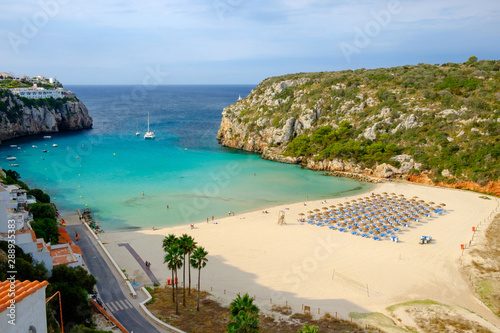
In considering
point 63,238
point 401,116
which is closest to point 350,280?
point 63,238

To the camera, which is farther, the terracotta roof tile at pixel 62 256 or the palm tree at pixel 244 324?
the terracotta roof tile at pixel 62 256

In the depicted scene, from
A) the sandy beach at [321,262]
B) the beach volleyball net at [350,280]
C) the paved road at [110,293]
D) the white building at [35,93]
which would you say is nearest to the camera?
the paved road at [110,293]

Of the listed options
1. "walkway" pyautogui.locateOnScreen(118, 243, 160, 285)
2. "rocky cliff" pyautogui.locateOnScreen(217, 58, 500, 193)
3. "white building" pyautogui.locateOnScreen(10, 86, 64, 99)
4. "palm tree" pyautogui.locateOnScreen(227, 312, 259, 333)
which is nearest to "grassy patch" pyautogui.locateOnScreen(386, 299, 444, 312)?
"palm tree" pyautogui.locateOnScreen(227, 312, 259, 333)

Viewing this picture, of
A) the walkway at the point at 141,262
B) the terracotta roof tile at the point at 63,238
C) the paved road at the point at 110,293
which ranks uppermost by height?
the terracotta roof tile at the point at 63,238

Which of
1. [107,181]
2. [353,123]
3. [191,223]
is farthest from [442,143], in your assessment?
[107,181]

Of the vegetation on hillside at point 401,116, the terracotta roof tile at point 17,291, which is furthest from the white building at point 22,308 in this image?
the vegetation on hillside at point 401,116

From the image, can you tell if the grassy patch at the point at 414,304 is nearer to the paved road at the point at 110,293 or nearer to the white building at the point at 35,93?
the paved road at the point at 110,293

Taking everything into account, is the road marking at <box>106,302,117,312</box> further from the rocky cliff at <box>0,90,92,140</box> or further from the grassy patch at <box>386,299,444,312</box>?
the rocky cliff at <box>0,90,92,140</box>
